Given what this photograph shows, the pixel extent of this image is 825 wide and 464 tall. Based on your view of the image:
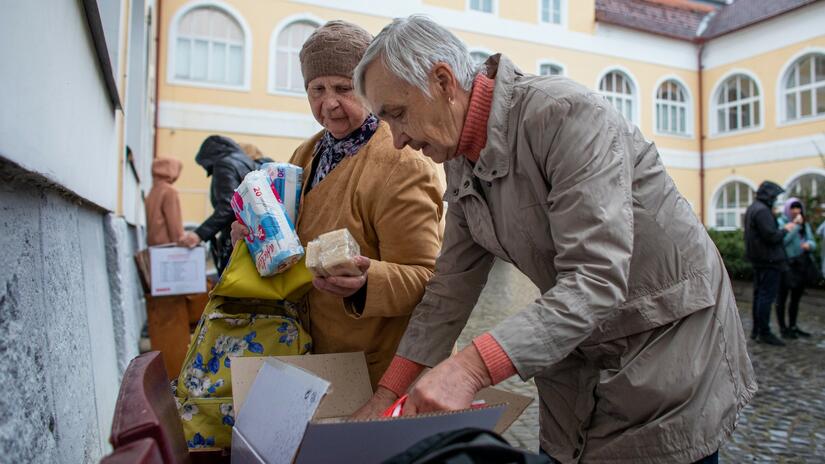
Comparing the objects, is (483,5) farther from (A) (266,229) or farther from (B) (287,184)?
(A) (266,229)

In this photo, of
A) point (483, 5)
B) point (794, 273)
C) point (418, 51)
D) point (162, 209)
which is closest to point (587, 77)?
point (483, 5)

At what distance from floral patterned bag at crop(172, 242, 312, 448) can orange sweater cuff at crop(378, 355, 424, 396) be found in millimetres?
257

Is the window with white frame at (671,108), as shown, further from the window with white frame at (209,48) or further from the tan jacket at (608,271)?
the tan jacket at (608,271)

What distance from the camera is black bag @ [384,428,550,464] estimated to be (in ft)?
2.49

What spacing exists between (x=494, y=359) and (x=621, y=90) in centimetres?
1989

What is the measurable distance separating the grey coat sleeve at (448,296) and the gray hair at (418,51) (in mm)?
406

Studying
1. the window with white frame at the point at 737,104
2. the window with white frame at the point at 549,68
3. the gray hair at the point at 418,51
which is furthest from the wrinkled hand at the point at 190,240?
the window with white frame at the point at 737,104

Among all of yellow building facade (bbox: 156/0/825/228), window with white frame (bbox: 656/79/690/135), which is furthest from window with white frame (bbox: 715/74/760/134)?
window with white frame (bbox: 656/79/690/135)

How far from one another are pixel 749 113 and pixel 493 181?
810 inches

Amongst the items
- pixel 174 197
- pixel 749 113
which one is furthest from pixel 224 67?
pixel 749 113

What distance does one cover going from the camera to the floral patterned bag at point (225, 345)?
1.53 metres

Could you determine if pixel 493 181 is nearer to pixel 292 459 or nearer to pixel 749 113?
pixel 292 459

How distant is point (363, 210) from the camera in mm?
1665

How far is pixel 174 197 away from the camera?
18.2 ft
